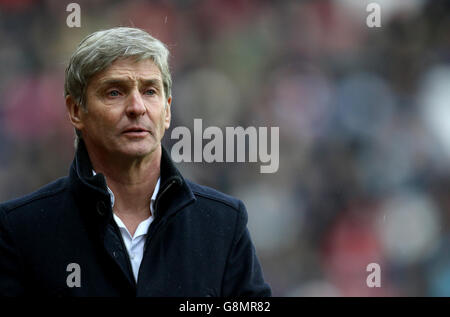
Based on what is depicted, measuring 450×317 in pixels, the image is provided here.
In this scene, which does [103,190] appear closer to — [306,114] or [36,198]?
[36,198]

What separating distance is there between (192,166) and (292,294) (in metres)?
0.80

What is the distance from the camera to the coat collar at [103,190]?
178cm

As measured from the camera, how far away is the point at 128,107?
1811 mm

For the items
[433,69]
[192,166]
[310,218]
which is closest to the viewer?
[192,166]

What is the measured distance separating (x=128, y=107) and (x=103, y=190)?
0.21 metres

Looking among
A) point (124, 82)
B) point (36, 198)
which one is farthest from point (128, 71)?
point (36, 198)

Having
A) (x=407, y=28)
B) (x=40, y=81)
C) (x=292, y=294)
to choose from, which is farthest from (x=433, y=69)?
(x=40, y=81)

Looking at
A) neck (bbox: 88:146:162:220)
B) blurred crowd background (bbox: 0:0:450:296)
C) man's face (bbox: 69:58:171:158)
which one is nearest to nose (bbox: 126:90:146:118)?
man's face (bbox: 69:58:171:158)

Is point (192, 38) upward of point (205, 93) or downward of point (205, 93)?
upward

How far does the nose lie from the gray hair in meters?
0.09

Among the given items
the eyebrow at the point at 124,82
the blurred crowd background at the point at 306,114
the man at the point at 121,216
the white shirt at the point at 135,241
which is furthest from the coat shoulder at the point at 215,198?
the blurred crowd background at the point at 306,114

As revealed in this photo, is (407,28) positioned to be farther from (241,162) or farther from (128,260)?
(128,260)

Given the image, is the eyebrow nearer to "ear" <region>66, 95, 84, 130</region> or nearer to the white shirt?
"ear" <region>66, 95, 84, 130</region>
